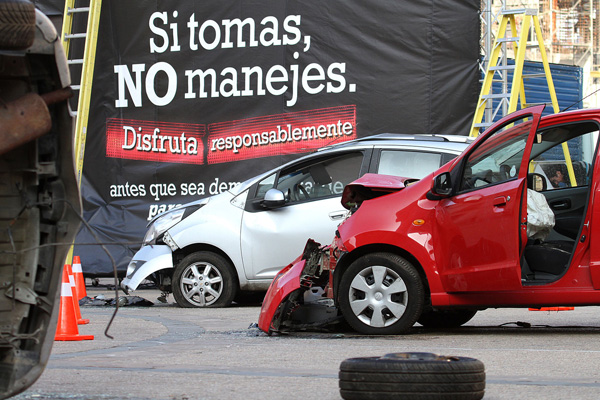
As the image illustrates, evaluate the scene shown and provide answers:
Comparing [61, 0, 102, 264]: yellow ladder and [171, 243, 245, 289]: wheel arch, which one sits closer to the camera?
[171, 243, 245, 289]: wheel arch

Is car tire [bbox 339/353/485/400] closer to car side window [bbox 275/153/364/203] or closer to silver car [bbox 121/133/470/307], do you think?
silver car [bbox 121/133/470/307]

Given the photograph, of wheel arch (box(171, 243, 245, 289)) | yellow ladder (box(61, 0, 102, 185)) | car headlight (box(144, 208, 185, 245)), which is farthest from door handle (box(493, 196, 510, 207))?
yellow ladder (box(61, 0, 102, 185))

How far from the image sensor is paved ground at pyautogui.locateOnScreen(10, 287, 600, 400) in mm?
4953

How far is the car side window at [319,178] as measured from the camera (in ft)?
36.7

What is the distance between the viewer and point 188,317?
1038 cm

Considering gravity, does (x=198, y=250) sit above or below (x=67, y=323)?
above

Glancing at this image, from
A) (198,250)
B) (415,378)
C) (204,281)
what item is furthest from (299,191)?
(415,378)

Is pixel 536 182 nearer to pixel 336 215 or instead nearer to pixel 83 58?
pixel 336 215

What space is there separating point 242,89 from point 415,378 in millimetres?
12072

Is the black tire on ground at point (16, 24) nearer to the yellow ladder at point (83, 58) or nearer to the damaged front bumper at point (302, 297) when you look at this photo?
the damaged front bumper at point (302, 297)

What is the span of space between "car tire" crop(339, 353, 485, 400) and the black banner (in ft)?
35.4

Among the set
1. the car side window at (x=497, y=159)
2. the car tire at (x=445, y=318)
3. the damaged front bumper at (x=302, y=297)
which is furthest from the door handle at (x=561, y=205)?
the damaged front bumper at (x=302, y=297)

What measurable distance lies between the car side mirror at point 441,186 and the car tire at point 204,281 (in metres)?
4.20

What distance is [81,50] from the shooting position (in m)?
17.0
